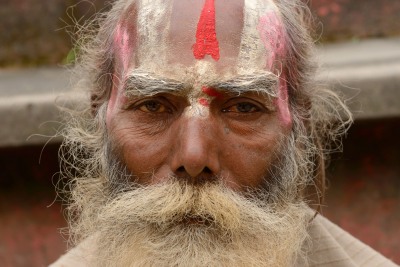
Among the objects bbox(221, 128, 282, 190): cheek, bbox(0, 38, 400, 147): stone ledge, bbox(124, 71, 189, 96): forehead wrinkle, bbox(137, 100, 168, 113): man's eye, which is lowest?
bbox(0, 38, 400, 147): stone ledge

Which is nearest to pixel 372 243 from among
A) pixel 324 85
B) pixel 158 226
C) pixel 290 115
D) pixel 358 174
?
pixel 358 174

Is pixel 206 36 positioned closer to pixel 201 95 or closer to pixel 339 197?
pixel 201 95

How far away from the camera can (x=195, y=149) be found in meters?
2.70

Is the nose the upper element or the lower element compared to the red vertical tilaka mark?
lower

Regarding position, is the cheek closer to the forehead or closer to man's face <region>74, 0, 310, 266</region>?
man's face <region>74, 0, 310, 266</region>

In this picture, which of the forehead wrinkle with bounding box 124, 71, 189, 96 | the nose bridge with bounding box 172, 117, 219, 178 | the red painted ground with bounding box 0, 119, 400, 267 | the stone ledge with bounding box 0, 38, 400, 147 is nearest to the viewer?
the nose bridge with bounding box 172, 117, 219, 178

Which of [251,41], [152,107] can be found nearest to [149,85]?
[152,107]

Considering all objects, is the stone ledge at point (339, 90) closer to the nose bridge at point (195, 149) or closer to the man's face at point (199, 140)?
the man's face at point (199, 140)

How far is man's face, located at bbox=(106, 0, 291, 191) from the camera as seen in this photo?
9.18 feet

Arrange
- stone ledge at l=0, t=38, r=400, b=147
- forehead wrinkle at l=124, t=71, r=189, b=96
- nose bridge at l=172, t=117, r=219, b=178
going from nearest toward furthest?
nose bridge at l=172, t=117, r=219, b=178
forehead wrinkle at l=124, t=71, r=189, b=96
stone ledge at l=0, t=38, r=400, b=147

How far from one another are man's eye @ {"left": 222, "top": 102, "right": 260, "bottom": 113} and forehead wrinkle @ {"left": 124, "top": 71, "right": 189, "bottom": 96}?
15 cm

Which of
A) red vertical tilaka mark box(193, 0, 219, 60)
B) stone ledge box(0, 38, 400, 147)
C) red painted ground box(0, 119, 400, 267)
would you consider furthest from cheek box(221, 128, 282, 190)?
red painted ground box(0, 119, 400, 267)

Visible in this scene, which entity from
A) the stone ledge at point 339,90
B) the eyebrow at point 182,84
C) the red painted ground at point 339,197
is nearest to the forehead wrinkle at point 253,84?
the eyebrow at point 182,84

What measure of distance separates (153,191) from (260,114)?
38 cm
